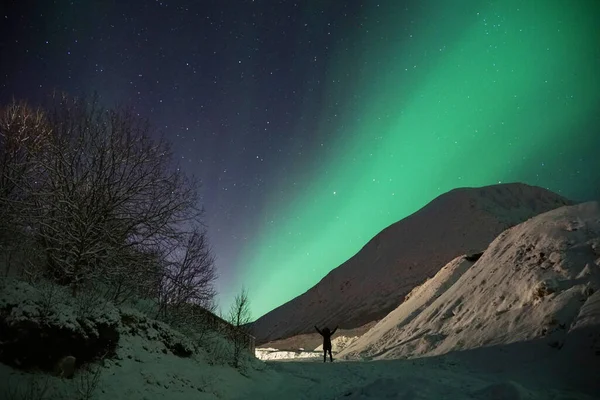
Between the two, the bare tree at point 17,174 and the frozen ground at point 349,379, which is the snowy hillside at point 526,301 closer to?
the frozen ground at point 349,379

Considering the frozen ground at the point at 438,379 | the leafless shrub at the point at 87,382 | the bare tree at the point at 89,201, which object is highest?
the bare tree at the point at 89,201

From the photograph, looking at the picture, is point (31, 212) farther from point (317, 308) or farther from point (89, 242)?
point (317, 308)

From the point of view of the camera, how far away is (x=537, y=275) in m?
15.0

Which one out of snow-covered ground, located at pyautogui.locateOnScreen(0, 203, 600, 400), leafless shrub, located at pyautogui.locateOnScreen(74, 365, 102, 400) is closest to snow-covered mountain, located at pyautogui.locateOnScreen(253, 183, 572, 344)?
snow-covered ground, located at pyautogui.locateOnScreen(0, 203, 600, 400)

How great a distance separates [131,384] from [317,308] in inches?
2893

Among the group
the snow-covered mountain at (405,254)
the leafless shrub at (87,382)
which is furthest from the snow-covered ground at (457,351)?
the snow-covered mountain at (405,254)

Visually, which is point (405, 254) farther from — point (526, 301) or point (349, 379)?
point (349, 379)

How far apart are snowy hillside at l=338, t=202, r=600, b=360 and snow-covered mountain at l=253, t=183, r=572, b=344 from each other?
40025 mm

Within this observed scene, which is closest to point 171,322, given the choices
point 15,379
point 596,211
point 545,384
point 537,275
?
point 15,379

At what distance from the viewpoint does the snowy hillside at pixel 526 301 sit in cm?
1161

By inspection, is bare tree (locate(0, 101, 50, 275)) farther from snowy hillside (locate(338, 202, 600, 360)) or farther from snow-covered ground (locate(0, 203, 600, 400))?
snowy hillside (locate(338, 202, 600, 360))

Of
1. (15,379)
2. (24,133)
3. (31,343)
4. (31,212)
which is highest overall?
(24,133)

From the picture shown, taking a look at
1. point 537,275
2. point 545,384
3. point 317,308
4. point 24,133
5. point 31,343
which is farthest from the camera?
point 317,308

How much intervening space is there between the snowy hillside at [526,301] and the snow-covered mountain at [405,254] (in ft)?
131
